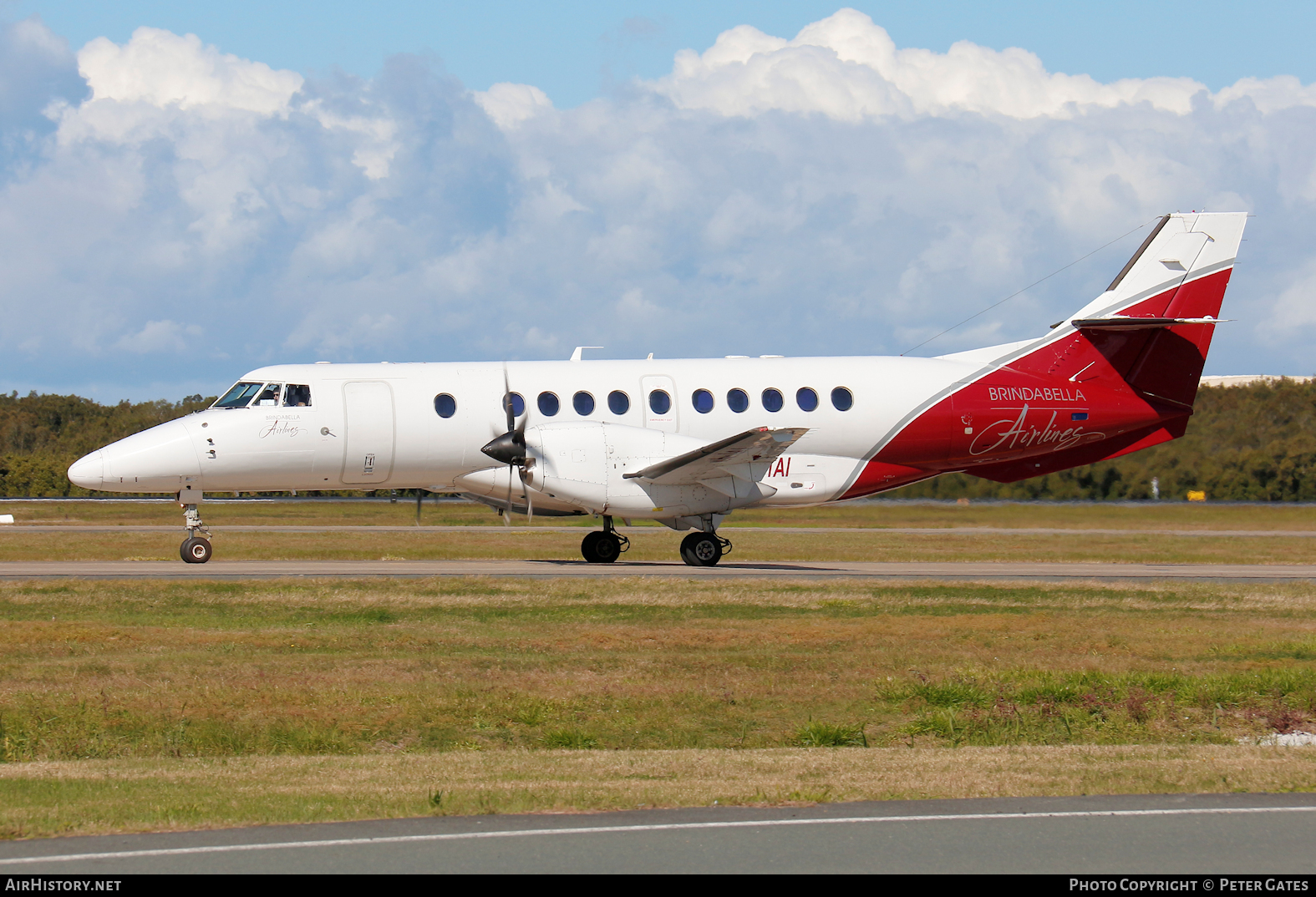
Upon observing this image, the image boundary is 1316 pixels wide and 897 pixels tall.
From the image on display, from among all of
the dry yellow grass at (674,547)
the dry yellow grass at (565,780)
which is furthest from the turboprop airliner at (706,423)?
the dry yellow grass at (565,780)

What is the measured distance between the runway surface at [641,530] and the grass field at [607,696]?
64.6 ft

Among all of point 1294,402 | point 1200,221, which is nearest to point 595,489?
point 1200,221

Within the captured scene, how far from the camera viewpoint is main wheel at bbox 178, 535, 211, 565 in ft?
86.2

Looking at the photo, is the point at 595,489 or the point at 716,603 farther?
the point at 595,489

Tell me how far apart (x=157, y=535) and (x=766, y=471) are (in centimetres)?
2282

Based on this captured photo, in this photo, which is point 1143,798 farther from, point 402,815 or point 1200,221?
point 1200,221

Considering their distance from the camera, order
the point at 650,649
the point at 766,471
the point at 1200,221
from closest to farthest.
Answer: the point at 650,649, the point at 766,471, the point at 1200,221

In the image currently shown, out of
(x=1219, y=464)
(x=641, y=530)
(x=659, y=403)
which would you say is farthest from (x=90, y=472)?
(x=1219, y=464)

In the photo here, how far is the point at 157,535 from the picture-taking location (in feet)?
132

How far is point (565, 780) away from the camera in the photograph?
9.70 m

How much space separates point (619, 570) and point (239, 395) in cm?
869

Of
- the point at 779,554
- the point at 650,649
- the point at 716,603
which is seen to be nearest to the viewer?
the point at 650,649

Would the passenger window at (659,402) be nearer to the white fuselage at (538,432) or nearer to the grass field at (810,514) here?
the white fuselage at (538,432)

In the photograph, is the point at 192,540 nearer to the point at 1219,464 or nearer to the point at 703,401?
the point at 703,401
